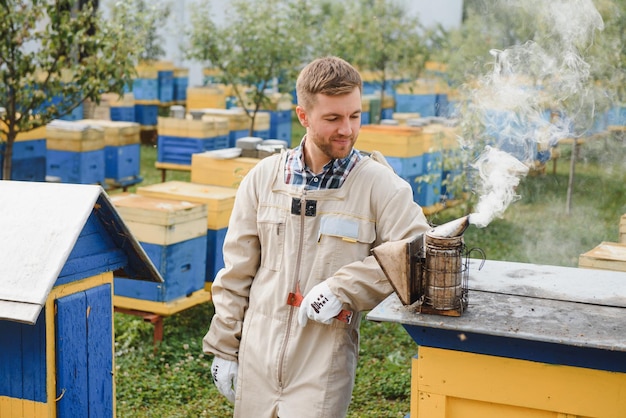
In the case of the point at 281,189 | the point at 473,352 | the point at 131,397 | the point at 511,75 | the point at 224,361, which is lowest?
the point at 131,397

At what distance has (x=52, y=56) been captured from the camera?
20.0 feet

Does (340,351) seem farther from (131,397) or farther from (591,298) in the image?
(131,397)

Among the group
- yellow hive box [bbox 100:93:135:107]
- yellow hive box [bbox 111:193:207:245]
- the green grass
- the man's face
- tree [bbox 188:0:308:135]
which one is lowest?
the green grass

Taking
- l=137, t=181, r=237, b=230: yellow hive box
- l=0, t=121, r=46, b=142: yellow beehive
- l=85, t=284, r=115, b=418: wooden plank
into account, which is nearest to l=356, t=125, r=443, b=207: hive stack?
l=137, t=181, r=237, b=230: yellow hive box

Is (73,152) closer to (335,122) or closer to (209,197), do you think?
(209,197)

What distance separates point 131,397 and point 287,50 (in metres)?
6.61

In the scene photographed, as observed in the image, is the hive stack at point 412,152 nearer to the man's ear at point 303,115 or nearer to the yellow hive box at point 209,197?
the yellow hive box at point 209,197

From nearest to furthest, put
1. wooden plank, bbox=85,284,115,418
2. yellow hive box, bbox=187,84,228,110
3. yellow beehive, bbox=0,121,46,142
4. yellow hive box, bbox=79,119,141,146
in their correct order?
wooden plank, bbox=85,284,115,418, yellow beehive, bbox=0,121,46,142, yellow hive box, bbox=79,119,141,146, yellow hive box, bbox=187,84,228,110

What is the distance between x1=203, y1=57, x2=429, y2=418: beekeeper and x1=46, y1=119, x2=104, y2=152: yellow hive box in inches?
229

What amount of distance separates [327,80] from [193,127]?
676 centimetres

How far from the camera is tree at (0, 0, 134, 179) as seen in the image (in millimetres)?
5848

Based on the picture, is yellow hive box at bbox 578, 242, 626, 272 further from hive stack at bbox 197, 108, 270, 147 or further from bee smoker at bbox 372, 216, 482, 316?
hive stack at bbox 197, 108, 270, 147

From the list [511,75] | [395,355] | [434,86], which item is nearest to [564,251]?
[395,355]

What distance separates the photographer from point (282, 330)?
234 centimetres
